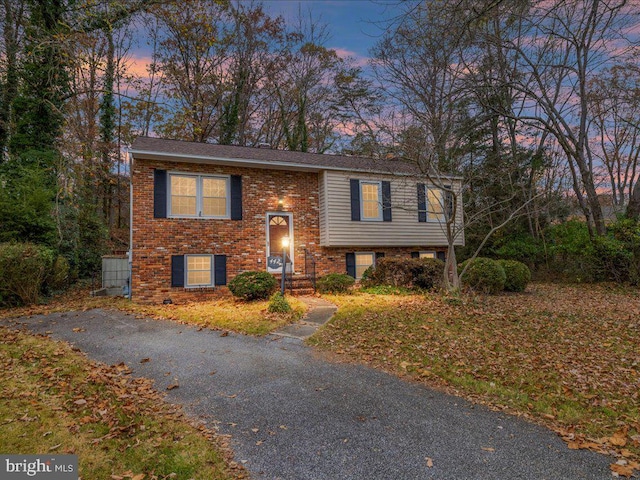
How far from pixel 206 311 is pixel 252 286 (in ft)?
4.90

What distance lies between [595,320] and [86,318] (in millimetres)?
11728

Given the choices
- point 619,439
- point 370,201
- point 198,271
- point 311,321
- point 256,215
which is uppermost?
point 370,201

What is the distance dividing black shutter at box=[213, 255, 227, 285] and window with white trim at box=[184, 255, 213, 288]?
0.43ft

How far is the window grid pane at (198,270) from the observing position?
1101 centimetres

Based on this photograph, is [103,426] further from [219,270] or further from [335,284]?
[335,284]

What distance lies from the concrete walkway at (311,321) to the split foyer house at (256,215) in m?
3.16

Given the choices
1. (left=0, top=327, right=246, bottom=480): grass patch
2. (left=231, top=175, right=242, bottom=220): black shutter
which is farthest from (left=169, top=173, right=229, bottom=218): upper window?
(left=0, top=327, right=246, bottom=480): grass patch

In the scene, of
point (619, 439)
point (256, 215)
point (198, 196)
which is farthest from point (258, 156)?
point (619, 439)

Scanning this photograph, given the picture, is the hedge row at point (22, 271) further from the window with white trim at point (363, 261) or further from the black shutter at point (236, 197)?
the window with white trim at point (363, 261)

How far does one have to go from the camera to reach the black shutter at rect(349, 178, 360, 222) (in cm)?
1302

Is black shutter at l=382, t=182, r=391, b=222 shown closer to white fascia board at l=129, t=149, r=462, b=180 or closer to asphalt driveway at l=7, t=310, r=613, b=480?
white fascia board at l=129, t=149, r=462, b=180

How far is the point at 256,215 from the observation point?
1200 centimetres

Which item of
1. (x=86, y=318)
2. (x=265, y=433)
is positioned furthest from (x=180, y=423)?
(x=86, y=318)

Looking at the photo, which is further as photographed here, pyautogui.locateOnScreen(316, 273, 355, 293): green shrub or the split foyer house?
pyautogui.locateOnScreen(316, 273, 355, 293): green shrub
